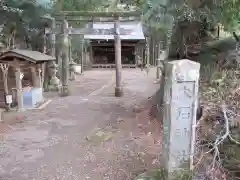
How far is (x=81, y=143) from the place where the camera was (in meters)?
6.85

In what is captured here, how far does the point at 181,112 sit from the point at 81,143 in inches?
134

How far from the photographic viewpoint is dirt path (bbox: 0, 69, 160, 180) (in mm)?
5277

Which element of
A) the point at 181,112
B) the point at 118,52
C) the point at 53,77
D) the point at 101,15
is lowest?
the point at 53,77

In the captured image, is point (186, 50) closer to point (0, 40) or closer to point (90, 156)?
point (90, 156)

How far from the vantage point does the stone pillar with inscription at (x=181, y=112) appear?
397cm

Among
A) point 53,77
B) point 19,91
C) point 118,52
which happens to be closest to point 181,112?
point 19,91

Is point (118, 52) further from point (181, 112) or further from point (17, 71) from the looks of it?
point (181, 112)

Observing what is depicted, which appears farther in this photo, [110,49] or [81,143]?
[110,49]

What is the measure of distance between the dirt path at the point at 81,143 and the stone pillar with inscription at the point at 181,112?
1108 mm

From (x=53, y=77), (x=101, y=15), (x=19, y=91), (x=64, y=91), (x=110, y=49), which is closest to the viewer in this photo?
(x=19, y=91)

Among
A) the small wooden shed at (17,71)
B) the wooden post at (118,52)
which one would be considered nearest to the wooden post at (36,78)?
the small wooden shed at (17,71)

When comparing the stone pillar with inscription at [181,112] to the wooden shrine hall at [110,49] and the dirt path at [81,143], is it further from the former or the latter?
the wooden shrine hall at [110,49]

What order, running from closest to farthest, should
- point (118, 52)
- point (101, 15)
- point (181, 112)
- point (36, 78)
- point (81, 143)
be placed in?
point (181, 112) < point (81, 143) < point (36, 78) < point (101, 15) < point (118, 52)

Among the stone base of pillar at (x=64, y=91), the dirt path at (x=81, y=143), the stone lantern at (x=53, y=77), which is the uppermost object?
the stone lantern at (x=53, y=77)
